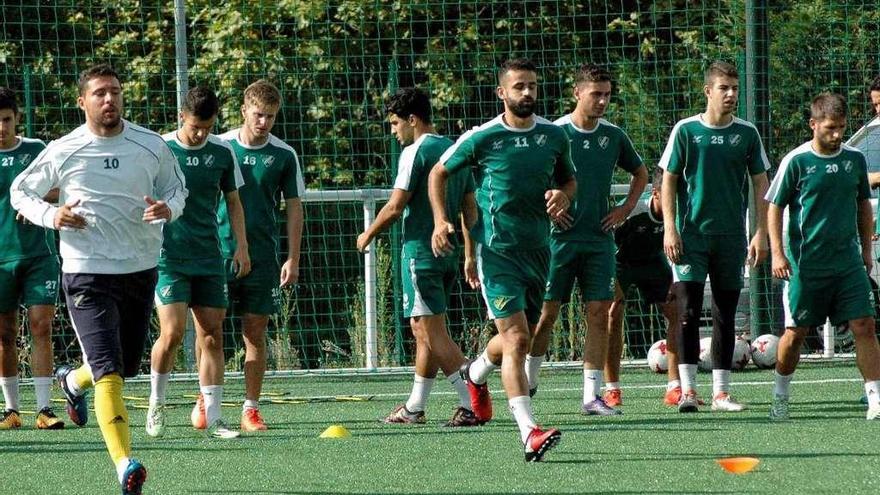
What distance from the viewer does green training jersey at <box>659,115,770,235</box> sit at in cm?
1019

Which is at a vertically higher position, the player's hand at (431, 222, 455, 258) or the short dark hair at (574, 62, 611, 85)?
the short dark hair at (574, 62, 611, 85)

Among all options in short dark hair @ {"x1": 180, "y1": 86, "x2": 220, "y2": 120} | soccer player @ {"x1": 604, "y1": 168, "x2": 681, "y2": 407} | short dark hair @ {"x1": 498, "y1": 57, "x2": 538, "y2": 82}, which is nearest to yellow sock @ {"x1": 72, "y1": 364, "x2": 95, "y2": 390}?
short dark hair @ {"x1": 180, "y1": 86, "x2": 220, "y2": 120}

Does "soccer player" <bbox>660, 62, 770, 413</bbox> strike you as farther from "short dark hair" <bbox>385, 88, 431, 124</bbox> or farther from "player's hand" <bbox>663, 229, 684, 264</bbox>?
"short dark hair" <bbox>385, 88, 431, 124</bbox>

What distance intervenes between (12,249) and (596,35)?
8.25 m

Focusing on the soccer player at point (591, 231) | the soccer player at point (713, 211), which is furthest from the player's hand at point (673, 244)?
the soccer player at point (591, 231)

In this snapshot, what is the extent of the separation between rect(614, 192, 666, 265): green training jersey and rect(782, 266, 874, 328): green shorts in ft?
5.68

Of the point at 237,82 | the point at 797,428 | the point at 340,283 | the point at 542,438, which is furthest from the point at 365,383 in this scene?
the point at 542,438

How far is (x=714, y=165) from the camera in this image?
10.2m

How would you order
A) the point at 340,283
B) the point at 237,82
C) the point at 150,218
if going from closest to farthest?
1. the point at 150,218
2. the point at 340,283
3. the point at 237,82

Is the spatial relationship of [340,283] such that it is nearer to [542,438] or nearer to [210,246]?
[210,246]

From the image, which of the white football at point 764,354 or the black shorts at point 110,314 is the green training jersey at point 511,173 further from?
the white football at point 764,354

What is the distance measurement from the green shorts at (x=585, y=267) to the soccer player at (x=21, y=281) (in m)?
3.09

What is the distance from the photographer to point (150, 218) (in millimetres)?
7246

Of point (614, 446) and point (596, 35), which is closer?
point (614, 446)
